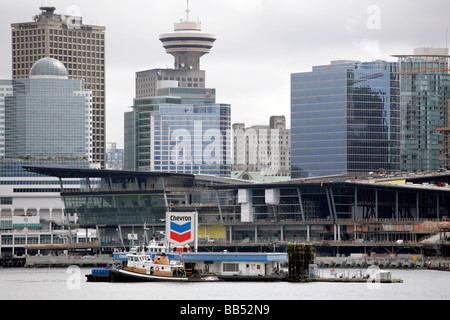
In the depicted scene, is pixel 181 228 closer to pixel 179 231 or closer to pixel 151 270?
pixel 179 231

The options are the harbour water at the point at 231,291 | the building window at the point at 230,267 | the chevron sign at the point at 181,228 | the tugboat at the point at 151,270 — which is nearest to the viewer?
the harbour water at the point at 231,291

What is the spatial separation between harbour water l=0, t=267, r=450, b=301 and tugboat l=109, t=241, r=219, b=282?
215cm

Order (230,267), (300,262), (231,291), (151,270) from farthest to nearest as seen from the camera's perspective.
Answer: (230,267) → (300,262) → (151,270) → (231,291)

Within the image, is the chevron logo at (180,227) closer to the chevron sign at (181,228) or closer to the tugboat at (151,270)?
the chevron sign at (181,228)

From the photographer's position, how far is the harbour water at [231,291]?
143 m

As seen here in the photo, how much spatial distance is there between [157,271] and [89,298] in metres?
23.1

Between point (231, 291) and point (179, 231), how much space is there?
1382 inches

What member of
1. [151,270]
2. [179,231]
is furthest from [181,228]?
[151,270]

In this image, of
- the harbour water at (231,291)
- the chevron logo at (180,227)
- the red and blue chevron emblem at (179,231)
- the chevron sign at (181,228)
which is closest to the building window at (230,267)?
the harbour water at (231,291)

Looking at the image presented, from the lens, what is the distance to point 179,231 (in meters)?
184

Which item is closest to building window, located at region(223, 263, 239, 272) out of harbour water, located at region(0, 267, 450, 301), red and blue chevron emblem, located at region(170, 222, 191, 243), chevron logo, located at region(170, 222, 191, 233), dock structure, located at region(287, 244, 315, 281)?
harbour water, located at region(0, 267, 450, 301)

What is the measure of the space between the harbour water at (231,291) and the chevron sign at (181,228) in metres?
15.3

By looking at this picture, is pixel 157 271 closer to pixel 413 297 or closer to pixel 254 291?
pixel 254 291
